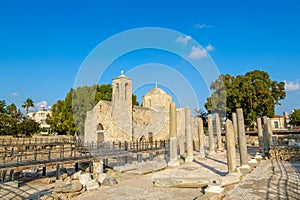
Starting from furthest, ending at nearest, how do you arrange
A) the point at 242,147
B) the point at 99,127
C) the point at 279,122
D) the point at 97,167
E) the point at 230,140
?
the point at 279,122 → the point at 99,127 → the point at 97,167 → the point at 242,147 → the point at 230,140

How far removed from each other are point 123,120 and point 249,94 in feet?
58.8

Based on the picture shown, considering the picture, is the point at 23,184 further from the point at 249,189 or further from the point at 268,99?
the point at 268,99

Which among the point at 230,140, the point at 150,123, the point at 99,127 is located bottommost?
the point at 230,140

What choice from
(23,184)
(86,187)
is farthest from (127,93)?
(86,187)

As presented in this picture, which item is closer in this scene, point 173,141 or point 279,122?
point 173,141

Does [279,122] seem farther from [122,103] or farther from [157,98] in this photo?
[122,103]

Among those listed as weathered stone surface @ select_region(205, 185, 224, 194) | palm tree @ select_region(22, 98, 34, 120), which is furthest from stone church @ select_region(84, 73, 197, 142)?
palm tree @ select_region(22, 98, 34, 120)

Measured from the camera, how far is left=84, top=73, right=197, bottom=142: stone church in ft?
81.8

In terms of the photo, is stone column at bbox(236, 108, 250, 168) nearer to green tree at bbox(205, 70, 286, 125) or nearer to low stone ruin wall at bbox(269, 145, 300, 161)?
low stone ruin wall at bbox(269, 145, 300, 161)

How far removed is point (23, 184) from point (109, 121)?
517 inches

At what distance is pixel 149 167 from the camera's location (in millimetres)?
12695

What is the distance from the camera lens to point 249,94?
98.1 ft

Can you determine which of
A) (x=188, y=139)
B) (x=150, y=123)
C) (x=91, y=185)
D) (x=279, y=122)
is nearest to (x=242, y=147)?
(x=188, y=139)

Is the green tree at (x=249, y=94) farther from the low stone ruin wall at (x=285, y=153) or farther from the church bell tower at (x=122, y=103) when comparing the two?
the low stone ruin wall at (x=285, y=153)
